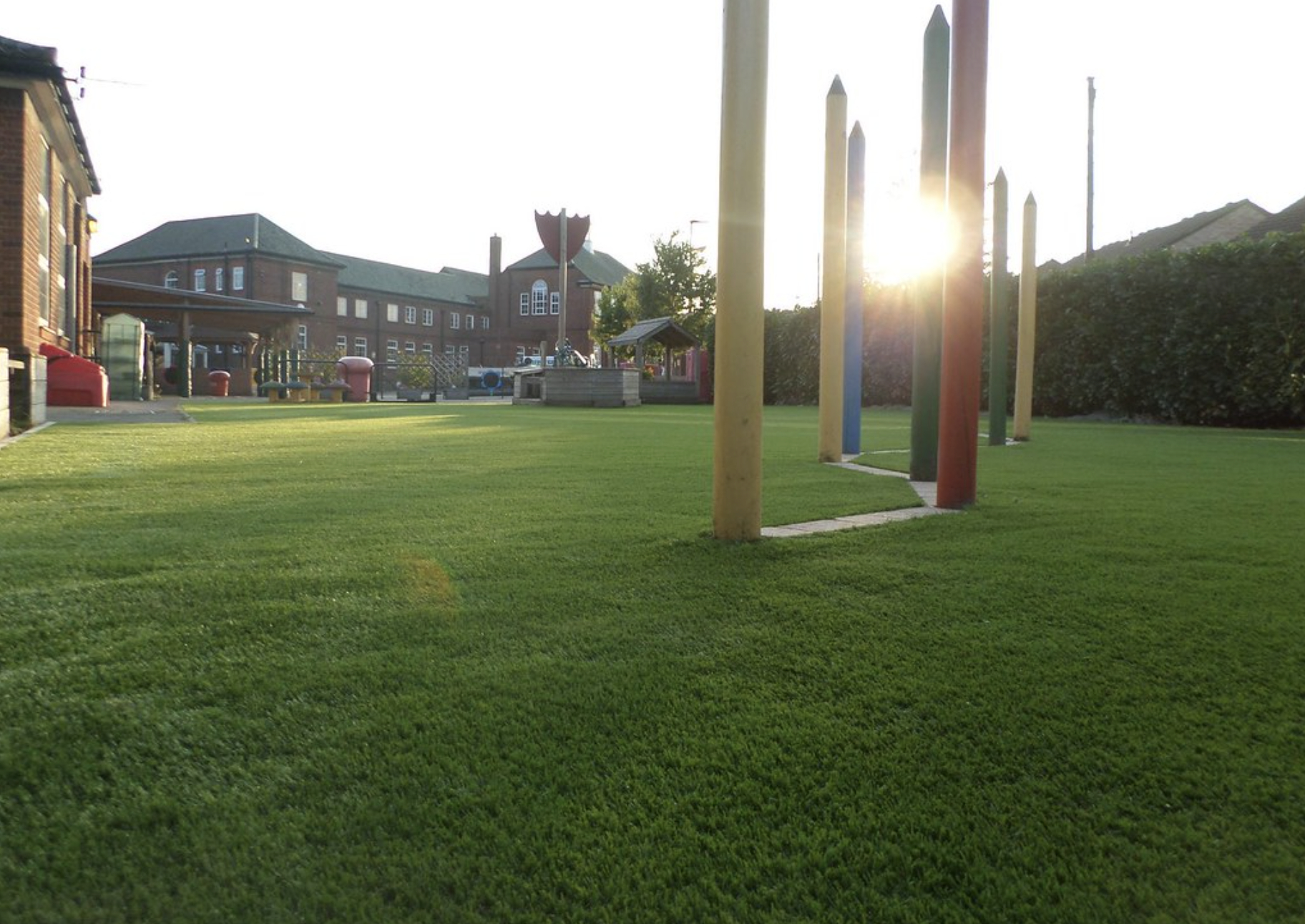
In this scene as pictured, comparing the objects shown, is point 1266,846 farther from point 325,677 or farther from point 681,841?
point 325,677

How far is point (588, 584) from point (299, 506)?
2.31 metres

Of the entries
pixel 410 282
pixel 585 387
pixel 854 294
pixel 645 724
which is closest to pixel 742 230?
pixel 645 724

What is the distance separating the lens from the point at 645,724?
6.56 feet

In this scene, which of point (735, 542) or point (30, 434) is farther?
point (30, 434)

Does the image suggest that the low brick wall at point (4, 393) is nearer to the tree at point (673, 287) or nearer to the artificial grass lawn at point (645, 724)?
the artificial grass lawn at point (645, 724)

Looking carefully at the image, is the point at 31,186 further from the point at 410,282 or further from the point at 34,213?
the point at 410,282

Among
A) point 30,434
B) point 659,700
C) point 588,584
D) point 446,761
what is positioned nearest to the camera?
point 446,761

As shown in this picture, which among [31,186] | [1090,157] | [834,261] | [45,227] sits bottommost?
[834,261]

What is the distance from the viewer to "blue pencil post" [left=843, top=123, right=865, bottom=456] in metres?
8.12

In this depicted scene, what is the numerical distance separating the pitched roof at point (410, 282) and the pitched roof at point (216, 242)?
5.25 metres

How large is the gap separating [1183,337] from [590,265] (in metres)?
62.7

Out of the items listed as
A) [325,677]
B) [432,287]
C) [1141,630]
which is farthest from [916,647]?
[432,287]

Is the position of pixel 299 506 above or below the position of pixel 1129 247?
below

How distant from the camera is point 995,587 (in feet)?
10.4
